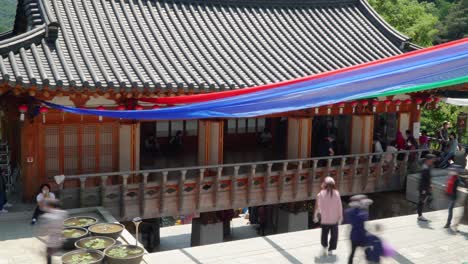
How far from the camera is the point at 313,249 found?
35.4ft

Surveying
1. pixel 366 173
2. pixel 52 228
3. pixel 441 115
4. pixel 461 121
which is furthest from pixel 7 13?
pixel 52 228

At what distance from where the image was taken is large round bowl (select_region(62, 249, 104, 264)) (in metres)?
8.95

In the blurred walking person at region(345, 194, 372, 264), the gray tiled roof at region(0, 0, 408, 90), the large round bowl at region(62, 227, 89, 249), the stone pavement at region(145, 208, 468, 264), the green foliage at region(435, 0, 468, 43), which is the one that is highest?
the green foliage at region(435, 0, 468, 43)

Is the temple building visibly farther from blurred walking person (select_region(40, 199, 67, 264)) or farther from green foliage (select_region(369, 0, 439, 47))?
green foliage (select_region(369, 0, 439, 47))

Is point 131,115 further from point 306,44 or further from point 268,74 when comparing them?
point 306,44

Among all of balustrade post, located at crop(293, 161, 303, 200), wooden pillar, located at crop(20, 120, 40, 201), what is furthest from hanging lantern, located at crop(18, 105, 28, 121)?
balustrade post, located at crop(293, 161, 303, 200)

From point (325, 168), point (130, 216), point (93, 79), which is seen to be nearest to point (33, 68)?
point (93, 79)

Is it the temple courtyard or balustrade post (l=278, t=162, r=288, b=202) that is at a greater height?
balustrade post (l=278, t=162, r=288, b=202)

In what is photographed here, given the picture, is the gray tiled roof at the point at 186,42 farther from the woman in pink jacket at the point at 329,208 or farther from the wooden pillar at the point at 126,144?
the woman in pink jacket at the point at 329,208

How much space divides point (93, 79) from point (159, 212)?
13.7 ft

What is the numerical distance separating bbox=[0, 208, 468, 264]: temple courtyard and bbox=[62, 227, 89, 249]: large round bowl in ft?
1.83

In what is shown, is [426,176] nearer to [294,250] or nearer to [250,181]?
[294,250]

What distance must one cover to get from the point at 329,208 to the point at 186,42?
28.2ft

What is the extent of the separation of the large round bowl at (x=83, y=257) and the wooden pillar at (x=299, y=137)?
944cm
